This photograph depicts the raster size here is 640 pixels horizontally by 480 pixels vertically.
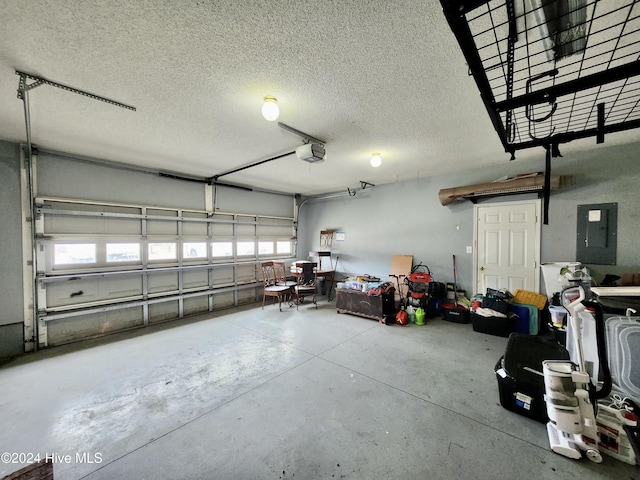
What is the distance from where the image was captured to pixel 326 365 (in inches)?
115

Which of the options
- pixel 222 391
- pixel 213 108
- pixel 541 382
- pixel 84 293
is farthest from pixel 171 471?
pixel 84 293

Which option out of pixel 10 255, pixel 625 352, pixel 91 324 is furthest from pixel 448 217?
pixel 10 255

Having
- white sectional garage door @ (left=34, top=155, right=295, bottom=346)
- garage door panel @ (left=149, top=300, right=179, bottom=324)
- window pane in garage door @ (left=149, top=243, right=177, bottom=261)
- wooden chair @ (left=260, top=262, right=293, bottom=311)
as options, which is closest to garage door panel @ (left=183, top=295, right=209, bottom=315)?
white sectional garage door @ (left=34, top=155, right=295, bottom=346)

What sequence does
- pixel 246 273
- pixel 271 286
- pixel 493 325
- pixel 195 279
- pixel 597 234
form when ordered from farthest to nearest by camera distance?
pixel 246 273, pixel 271 286, pixel 195 279, pixel 493 325, pixel 597 234

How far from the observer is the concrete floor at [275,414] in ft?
5.40

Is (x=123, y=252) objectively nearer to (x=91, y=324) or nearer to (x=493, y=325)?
(x=91, y=324)

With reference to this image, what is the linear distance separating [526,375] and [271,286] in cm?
471

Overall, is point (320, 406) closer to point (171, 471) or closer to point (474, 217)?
point (171, 471)

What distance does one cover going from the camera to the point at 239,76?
1964 millimetres

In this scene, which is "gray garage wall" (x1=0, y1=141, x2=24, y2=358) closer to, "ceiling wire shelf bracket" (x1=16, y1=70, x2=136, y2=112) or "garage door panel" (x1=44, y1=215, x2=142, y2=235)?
"garage door panel" (x1=44, y1=215, x2=142, y2=235)

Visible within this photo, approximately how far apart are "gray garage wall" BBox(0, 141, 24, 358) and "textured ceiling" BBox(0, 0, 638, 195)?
403 millimetres

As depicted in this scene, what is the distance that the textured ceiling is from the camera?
1.45 m

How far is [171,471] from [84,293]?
11.5ft

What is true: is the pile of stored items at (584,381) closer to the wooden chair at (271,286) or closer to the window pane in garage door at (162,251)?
the wooden chair at (271,286)
